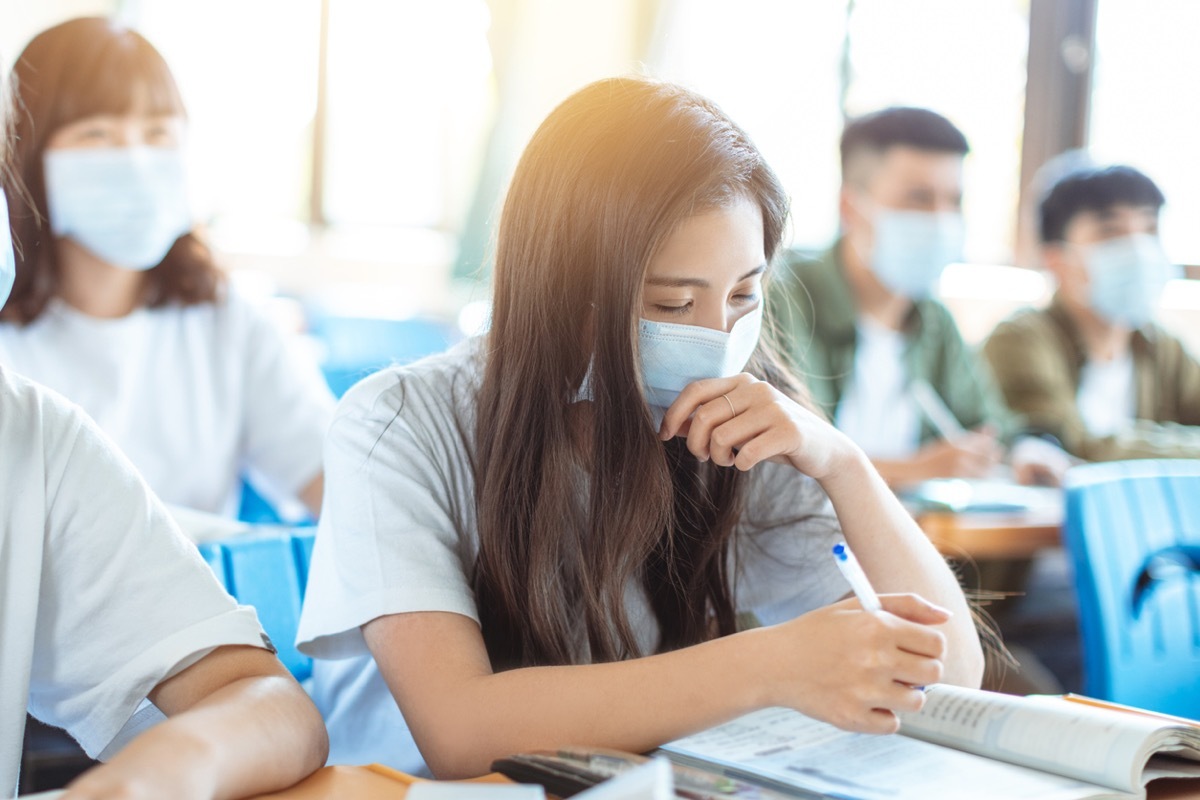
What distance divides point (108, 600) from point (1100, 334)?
2779mm

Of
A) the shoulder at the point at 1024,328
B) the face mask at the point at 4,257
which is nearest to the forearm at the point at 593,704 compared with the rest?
the face mask at the point at 4,257

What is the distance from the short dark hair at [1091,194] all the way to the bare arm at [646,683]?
2.51m

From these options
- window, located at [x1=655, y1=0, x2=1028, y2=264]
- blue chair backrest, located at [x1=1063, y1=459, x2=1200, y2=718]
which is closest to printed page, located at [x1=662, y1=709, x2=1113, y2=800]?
blue chair backrest, located at [x1=1063, y1=459, x2=1200, y2=718]

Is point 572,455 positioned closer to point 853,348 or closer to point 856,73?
point 853,348

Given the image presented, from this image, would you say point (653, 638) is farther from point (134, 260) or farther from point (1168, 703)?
point (134, 260)

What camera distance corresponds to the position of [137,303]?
2.10m

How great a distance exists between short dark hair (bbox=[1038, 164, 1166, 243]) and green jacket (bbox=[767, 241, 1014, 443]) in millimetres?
483

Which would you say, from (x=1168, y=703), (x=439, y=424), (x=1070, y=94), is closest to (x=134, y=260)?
(x=439, y=424)

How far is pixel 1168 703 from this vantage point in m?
1.64

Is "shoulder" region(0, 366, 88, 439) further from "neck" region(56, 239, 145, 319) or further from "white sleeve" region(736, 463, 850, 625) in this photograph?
"neck" region(56, 239, 145, 319)

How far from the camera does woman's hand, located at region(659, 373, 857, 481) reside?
111 centimetres

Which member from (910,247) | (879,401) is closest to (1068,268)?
(910,247)

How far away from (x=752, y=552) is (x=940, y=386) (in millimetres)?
1653

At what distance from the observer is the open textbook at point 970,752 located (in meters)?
0.87
